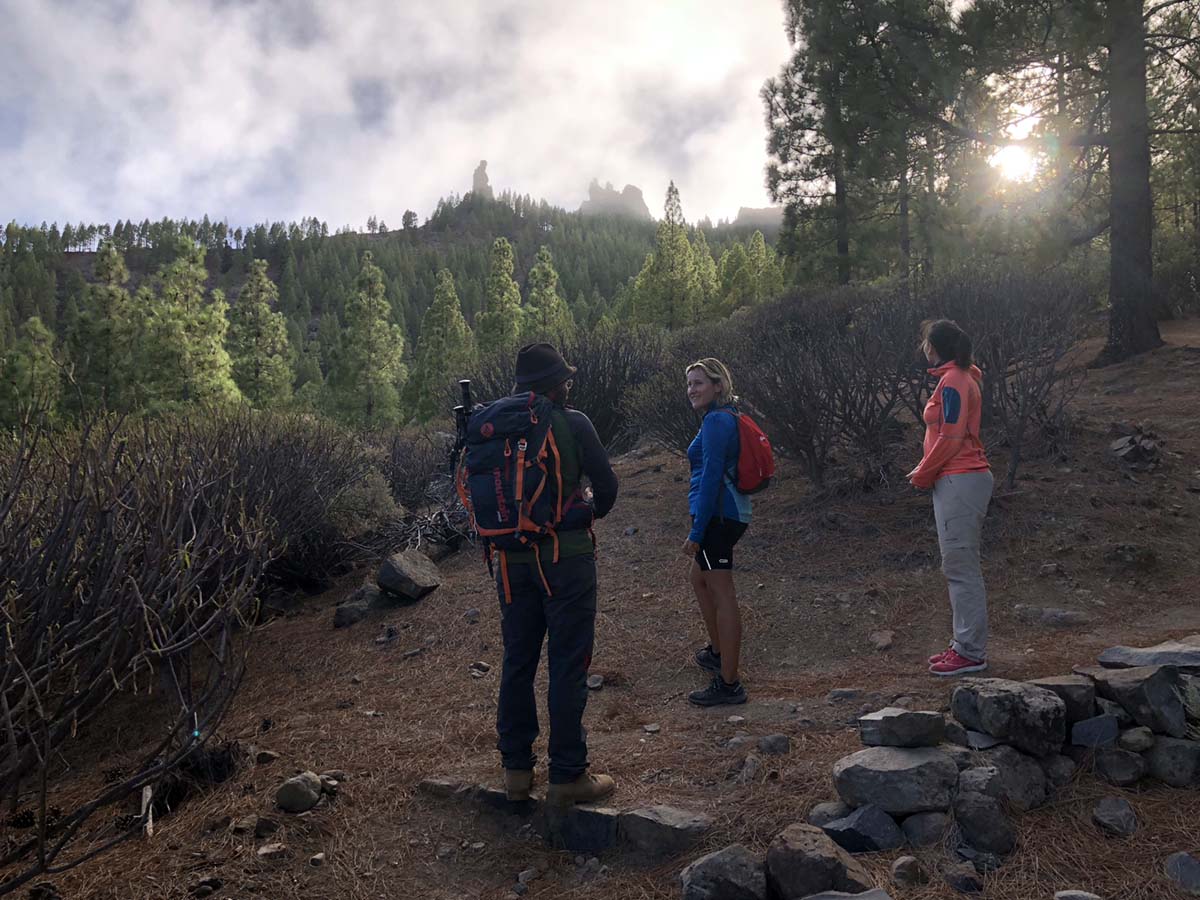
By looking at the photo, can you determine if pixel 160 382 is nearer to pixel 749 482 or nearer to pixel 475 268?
pixel 749 482

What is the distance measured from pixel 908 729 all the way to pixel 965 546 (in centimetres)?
133

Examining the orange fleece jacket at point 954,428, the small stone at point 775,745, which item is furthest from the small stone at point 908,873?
the orange fleece jacket at point 954,428

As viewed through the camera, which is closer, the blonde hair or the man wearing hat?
the man wearing hat

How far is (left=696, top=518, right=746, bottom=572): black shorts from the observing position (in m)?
3.99

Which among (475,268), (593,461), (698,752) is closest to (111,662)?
(593,461)

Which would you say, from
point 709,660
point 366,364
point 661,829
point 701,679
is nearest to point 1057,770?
point 661,829

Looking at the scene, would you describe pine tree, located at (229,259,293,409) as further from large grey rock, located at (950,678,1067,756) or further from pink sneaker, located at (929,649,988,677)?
large grey rock, located at (950,678,1067,756)

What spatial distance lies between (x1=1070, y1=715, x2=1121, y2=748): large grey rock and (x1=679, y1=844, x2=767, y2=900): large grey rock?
1.35 m

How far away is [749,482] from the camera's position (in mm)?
3955

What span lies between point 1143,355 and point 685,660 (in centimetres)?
823

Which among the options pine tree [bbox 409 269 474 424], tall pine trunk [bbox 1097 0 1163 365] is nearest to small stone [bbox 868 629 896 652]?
tall pine trunk [bbox 1097 0 1163 365]

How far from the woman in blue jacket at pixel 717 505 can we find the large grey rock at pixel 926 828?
4.49 ft

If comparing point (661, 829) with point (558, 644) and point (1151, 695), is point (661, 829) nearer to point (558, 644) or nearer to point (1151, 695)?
point (558, 644)

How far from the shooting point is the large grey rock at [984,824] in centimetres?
266
